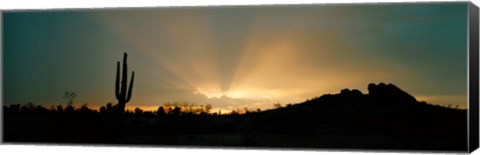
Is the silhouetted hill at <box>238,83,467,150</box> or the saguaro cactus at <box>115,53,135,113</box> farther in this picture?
the saguaro cactus at <box>115,53,135,113</box>

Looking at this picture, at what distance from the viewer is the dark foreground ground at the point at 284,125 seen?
39.0 feet

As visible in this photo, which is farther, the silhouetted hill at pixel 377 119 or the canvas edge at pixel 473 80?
the silhouetted hill at pixel 377 119

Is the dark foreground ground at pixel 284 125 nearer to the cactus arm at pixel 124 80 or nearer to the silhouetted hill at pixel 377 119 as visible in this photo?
the silhouetted hill at pixel 377 119

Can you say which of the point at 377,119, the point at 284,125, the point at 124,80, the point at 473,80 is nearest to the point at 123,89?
the point at 124,80

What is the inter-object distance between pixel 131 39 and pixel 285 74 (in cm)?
189

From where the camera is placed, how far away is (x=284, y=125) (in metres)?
12.3

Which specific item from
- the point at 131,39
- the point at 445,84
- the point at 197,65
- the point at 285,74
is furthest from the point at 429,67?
the point at 131,39

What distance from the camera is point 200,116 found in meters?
12.7

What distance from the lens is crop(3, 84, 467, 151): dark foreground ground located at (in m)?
11.9

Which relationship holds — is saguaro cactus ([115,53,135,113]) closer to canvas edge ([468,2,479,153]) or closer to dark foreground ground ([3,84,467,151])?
dark foreground ground ([3,84,467,151])

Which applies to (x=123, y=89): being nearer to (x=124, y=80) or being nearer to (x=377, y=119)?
(x=124, y=80)

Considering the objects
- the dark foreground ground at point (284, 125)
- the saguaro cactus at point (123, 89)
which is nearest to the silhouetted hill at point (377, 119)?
the dark foreground ground at point (284, 125)

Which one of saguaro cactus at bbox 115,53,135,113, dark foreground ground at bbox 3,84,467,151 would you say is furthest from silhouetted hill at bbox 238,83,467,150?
saguaro cactus at bbox 115,53,135,113

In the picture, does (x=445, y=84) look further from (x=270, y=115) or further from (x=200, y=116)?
(x=200, y=116)
